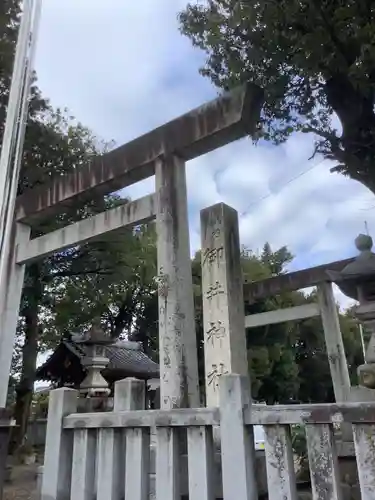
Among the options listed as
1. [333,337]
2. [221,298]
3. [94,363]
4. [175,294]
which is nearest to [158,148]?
[175,294]

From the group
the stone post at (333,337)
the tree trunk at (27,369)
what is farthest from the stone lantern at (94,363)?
the stone post at (333,337)

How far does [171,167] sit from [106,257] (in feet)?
A: 23.0

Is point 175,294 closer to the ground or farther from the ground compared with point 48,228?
closer to the ground

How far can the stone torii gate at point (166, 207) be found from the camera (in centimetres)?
523

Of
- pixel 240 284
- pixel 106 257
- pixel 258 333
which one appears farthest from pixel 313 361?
pixel 240 284

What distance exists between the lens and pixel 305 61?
236 inches

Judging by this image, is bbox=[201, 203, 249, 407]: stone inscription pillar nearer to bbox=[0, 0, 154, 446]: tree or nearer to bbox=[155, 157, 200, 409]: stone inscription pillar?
bbox=[155, 157, 200, 409]: stone inscription pillar

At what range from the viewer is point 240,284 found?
581 cm

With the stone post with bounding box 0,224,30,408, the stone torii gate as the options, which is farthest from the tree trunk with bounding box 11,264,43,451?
the stone torii gate

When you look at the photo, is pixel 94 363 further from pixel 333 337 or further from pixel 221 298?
pixel 333 337

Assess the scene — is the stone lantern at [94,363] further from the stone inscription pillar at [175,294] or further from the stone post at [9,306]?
the stone inscription pillar at [175,294]

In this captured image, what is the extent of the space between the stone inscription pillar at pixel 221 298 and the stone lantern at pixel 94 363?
335 centimetres

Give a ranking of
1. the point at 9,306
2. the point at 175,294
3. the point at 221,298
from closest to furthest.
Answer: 1. the point at 175,294
2. the point at 221,298
3. the point at 9,306

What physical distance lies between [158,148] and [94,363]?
4.30 meters
